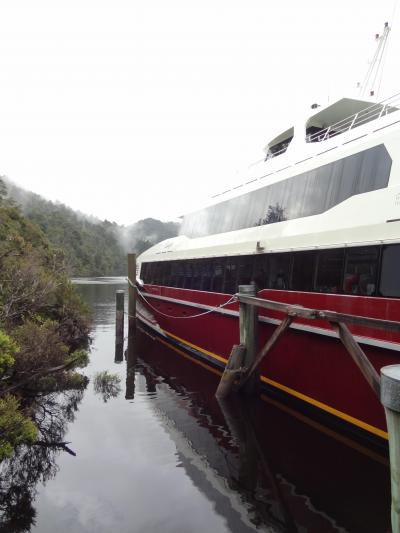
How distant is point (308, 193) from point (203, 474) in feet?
19.9

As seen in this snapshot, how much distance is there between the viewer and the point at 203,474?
626 cm

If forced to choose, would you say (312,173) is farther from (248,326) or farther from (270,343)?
(270,343)

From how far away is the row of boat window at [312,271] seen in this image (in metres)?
6.36

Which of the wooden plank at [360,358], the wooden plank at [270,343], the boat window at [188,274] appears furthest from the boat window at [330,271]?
the boat window at [188,274]

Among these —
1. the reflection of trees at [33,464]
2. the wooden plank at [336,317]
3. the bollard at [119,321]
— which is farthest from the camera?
the bollard at [119,321]

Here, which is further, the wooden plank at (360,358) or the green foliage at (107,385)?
the green foliage at (107,385)

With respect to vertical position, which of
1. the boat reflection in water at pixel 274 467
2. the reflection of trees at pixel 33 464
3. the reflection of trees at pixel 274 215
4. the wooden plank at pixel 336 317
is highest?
the reflection of trees at pixel 274 215

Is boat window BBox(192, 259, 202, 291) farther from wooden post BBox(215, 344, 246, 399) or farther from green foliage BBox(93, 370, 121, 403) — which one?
green foliage BBox(93, 370, 121, 403)

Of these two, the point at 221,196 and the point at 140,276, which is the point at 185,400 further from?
the point at 140,276

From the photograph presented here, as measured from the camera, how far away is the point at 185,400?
970 centimetres

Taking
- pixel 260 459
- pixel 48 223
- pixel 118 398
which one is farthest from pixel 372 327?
pixel 48 223

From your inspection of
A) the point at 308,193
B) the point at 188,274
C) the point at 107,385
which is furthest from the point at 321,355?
the point at 188,274

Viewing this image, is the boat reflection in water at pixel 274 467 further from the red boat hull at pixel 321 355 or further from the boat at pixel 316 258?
the boat at pixel 316 258

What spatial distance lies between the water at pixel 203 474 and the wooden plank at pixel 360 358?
5.15 feet
